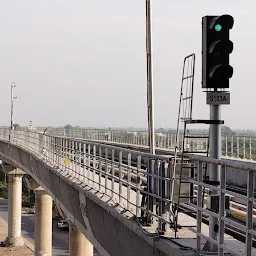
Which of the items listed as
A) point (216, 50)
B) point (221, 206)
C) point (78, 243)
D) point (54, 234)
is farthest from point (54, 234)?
point (221, 206)

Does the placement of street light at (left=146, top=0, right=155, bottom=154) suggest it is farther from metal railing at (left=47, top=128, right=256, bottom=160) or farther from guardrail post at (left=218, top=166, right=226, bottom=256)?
guardrail post at (left=218, top=166, right=226, bottom=256)

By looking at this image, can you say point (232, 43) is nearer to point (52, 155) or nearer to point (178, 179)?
point (178, 179)

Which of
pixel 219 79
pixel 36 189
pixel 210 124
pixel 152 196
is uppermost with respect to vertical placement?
pixel 219 79

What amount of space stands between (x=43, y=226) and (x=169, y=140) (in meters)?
10.7

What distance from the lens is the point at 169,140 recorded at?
1542 inches

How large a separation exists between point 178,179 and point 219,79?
1552mm

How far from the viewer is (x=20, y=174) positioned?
46.1 m

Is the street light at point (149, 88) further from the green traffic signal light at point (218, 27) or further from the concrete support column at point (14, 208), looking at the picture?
the concrete support column at point (14, 208)

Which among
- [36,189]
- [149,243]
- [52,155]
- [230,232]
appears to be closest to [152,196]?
[149,243]

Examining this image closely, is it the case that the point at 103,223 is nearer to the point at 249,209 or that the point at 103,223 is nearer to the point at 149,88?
the point at 149,88

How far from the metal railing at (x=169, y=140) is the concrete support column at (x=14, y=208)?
10.2 metres

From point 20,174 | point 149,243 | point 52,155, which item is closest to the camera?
point 149,243

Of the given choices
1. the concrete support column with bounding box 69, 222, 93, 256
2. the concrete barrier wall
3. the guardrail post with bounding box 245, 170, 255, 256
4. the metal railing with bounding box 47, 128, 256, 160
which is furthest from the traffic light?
the concrete support column with bounding box 69, 222, 93, 256

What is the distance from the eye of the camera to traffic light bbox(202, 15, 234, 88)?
6836mm
